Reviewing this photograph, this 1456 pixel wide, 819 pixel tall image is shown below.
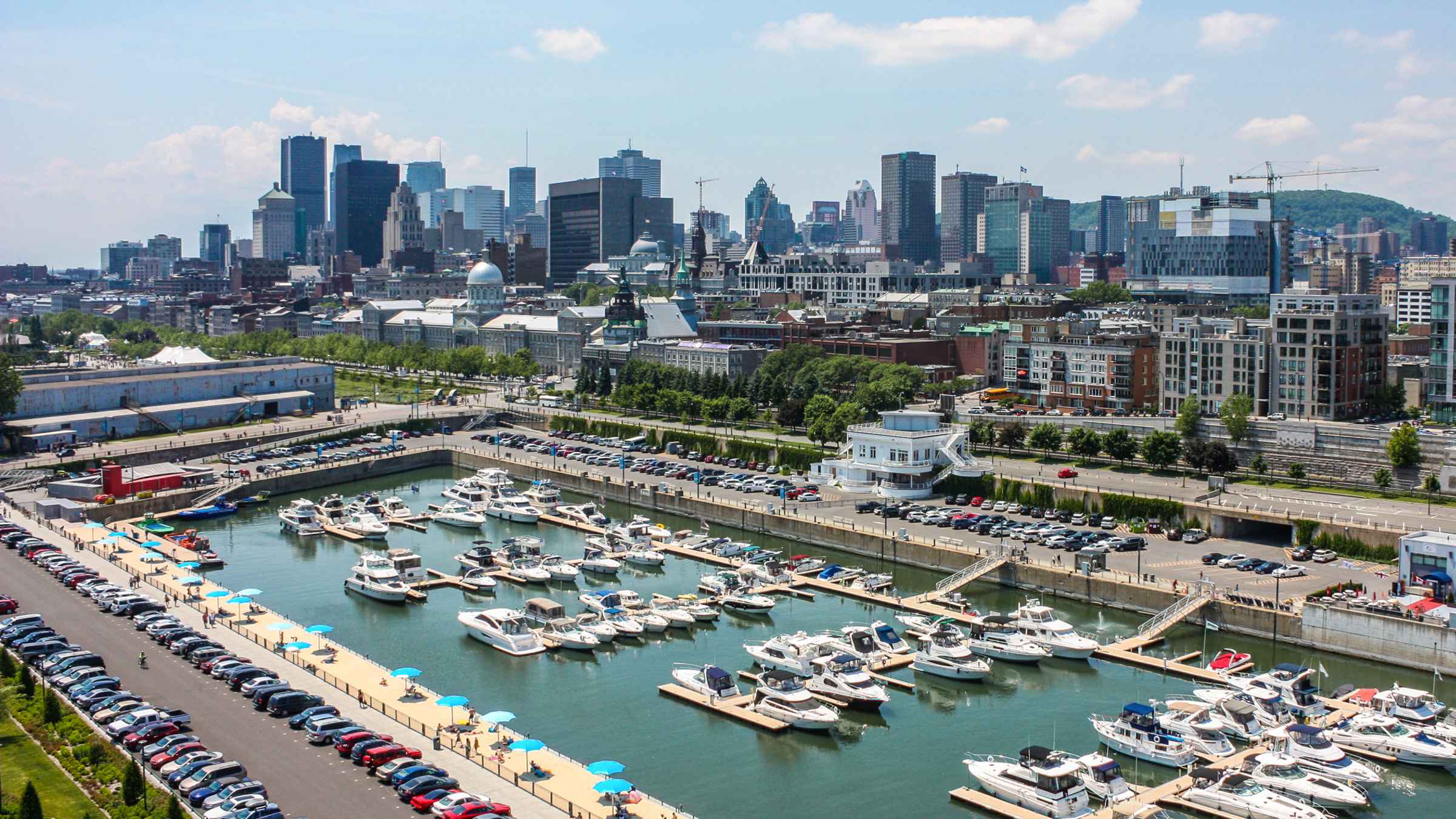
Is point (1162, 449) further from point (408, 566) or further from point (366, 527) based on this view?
point (366, 527)

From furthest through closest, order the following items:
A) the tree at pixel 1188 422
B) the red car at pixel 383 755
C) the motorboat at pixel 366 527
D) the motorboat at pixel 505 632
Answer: the tree at pixel 1188 422 → the motorboat at pixel 366 527 → the motorboat at pixel 505 632 → the red car at pixel 383 755

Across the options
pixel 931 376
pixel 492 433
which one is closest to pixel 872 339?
pixel 931 376

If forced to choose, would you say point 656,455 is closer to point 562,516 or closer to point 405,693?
point 562,516

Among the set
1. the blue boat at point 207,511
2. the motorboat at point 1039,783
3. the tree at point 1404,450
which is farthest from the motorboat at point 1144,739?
the blue boat at point 207,511

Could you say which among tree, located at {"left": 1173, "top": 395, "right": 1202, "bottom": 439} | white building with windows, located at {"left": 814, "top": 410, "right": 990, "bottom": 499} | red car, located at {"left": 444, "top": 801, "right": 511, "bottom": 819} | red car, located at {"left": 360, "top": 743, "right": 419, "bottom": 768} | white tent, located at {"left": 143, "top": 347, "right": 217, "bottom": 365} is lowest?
red car, located at {"left": 444, "top": 801, "right": 511, "bottom": 819}

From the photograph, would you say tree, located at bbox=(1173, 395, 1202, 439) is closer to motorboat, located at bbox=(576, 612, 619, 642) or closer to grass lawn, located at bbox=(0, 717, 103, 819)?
motorboat, located at bbox=(576, 612, 619, 642)

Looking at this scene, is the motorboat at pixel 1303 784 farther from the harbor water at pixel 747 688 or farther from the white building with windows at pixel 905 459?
the white building with windows at pixel 905 459

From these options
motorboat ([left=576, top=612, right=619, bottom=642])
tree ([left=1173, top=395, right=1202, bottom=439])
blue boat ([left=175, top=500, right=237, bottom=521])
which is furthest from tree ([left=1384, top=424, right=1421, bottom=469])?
blue boat ([left=175, top=500, right=237, bottom=521])
